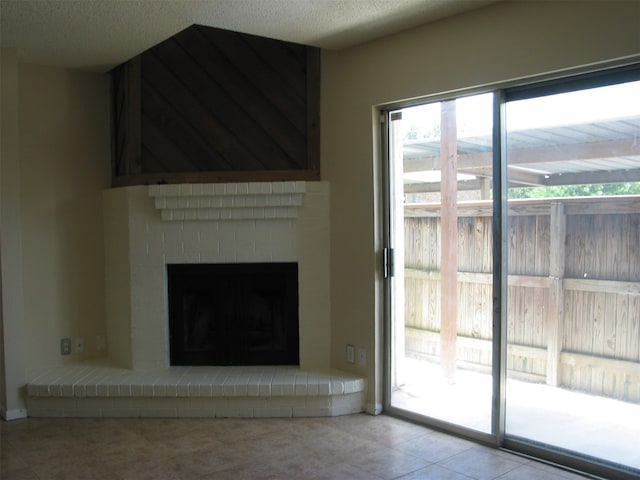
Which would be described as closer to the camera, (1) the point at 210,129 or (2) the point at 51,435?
(2) the point at 51,435

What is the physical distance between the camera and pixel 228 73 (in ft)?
13.2

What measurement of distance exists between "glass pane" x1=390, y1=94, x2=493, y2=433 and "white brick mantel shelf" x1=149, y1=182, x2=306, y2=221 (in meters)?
0.75

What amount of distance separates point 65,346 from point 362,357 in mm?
2235

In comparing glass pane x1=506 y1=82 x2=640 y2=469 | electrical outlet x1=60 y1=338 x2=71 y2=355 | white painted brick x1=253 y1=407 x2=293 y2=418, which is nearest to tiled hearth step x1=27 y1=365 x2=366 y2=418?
white painted brick x1=253 y1=407 x2=293 y2=418

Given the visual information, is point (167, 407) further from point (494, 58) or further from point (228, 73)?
point (494, 58)

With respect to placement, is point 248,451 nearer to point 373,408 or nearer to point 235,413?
point 235,413

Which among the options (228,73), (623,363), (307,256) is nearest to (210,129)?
(228,73)

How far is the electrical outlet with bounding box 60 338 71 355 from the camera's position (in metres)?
4.15

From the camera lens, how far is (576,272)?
114 inches

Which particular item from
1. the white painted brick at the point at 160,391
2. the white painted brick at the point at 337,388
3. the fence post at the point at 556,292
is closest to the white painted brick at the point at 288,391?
the white painted brick at the point at 337,388

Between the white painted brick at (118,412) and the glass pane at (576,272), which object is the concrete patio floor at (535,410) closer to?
the glass pane at (576,272)

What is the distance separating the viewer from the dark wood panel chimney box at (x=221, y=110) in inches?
156

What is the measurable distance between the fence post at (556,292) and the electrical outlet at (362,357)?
3.96 feet

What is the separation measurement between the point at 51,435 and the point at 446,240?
2.74 meters
